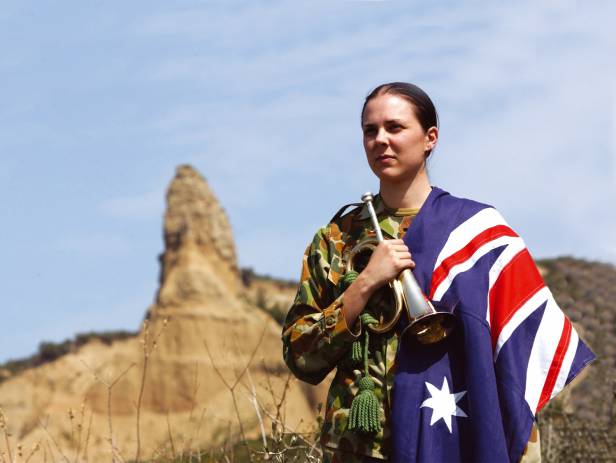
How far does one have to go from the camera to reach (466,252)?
3451 millimetres

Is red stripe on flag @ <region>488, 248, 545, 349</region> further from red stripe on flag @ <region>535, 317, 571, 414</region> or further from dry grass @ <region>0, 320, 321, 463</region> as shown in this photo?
dry grass @ <region>0, 320, 321, 463</region>

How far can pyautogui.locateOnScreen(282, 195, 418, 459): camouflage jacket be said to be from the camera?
335 cm

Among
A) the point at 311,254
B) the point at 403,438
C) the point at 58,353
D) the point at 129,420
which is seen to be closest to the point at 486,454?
the point at 403,438

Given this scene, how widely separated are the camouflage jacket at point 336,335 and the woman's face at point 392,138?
15 centimetres

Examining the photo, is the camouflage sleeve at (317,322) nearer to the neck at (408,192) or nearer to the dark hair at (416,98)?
the neck at (408,192)

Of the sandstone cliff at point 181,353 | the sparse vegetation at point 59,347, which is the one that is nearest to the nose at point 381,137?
the sandstone cliff at point 181,353

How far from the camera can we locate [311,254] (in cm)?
362

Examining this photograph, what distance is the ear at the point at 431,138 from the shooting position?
11.7 feet

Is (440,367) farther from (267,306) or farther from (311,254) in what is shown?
(267,306)

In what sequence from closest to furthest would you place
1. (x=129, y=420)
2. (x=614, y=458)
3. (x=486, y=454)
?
(x=486, y=454) → (x=614, y=458) → (x=129, y=420)

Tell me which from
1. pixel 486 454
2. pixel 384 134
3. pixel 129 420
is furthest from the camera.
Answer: pixel 129 420

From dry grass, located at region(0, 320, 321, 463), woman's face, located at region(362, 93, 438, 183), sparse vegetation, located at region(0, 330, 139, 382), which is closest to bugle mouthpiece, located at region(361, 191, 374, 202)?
woman's face, located at region(362, 93, 438, 183)

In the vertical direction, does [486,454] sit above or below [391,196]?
below

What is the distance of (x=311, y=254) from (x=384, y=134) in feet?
1.41
